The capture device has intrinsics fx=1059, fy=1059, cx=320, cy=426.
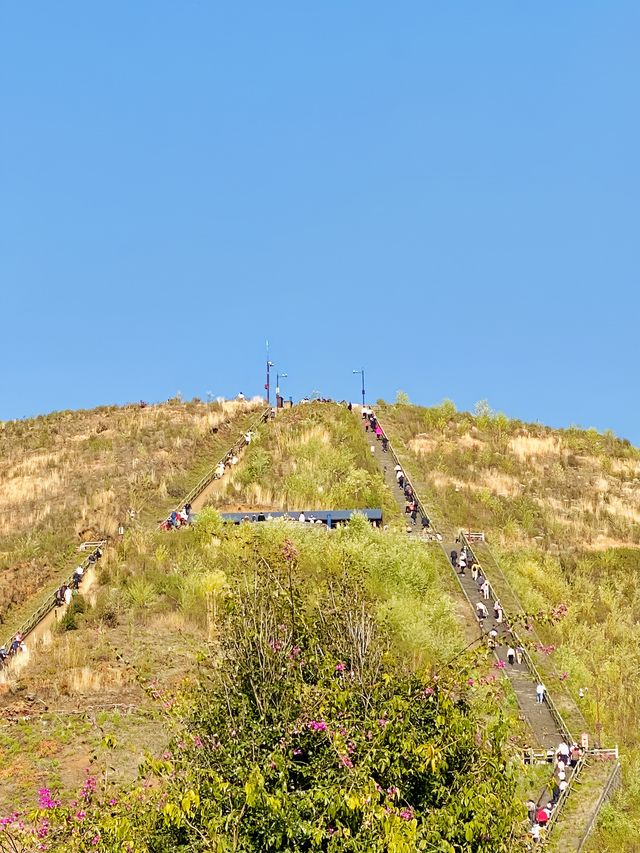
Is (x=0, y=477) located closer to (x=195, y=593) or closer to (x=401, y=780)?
(x=195, y=593)

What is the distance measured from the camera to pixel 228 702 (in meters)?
15.6

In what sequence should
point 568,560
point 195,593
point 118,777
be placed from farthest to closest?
point 568,560, point 195,593, point 118,777

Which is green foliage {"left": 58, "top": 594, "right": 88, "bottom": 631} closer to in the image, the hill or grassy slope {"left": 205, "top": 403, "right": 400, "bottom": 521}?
the hill

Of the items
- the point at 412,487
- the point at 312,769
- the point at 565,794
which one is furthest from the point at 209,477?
the point at 312,769

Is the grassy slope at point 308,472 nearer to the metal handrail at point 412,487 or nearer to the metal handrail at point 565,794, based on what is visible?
the metal handrail at point 412,487

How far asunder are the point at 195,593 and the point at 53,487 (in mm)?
21496

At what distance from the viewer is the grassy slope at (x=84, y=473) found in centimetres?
4122

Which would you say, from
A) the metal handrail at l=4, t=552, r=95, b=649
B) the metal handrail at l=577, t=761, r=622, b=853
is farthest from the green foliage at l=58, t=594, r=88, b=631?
the metal handrail at l=577, t=761, r=622, b=853

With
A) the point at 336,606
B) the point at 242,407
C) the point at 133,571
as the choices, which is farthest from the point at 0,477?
the point at 336,606

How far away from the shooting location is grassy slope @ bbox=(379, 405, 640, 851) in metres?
30.8

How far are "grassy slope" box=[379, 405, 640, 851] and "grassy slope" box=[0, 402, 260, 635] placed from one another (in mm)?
11654

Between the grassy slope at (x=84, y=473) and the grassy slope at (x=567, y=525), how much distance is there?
11.7 metres

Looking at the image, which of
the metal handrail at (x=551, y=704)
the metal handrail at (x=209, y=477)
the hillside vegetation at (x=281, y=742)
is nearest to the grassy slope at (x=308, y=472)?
the metal handrail at (x=209, y=477)

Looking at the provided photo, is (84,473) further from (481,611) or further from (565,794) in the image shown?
(565,794)
